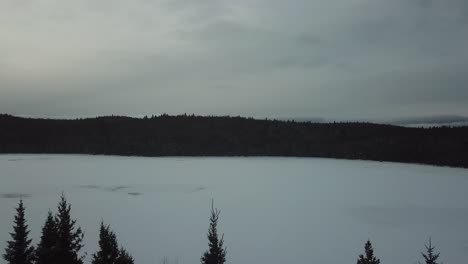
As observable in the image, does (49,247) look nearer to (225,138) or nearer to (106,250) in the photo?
(106,250)

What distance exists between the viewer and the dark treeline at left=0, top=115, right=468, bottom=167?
368ft

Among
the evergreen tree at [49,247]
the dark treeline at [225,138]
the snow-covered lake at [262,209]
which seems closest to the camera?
the evergreen tree at [49,247]

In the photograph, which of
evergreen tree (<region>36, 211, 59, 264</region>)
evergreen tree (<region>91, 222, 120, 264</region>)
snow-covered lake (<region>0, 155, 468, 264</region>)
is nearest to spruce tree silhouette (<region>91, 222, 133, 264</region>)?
evergreen tree (<region>91, 222, 120, 264</region>)

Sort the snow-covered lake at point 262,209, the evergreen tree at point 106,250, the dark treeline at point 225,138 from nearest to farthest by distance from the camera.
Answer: the evergreen tree at point 106,250
the snow-covered lake at point 262,209
the dark treeline at point 225,138

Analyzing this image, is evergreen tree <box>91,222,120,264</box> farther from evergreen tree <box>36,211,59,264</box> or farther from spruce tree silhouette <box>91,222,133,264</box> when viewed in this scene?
evergreen tree <box>36,211,59,264</box>

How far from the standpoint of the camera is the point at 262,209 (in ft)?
156

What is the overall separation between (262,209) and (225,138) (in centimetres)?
8589

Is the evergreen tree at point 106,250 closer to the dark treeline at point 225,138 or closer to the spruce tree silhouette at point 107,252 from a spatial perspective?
the spruce tree silhouette at point 107,252

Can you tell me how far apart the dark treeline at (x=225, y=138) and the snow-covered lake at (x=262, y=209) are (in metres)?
33.3

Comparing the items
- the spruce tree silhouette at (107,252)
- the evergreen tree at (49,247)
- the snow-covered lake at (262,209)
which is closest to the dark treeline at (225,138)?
the snow-covered lake at (262,209)

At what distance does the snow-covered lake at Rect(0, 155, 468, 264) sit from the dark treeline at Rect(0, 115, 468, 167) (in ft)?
109

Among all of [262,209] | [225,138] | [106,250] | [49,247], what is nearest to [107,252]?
[106,250]

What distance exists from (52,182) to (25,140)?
2802 inches

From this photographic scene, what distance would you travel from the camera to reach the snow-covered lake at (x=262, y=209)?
3117cm
